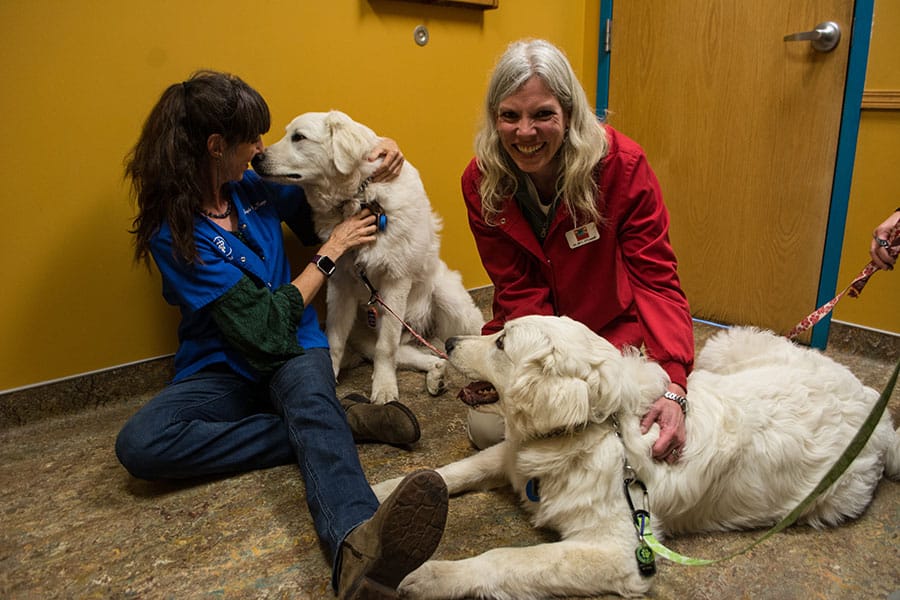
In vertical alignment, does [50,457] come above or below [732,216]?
below

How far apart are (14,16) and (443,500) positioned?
2082mm

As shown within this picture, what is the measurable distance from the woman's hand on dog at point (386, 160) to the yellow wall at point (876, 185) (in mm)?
1962

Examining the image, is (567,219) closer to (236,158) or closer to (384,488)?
(384,488)

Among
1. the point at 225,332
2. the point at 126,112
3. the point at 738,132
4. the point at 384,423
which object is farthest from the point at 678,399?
the point at 126,112

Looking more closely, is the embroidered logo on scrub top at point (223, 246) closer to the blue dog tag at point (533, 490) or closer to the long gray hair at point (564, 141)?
the long gray hair at point (564, 141)

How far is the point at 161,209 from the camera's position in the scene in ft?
5.89

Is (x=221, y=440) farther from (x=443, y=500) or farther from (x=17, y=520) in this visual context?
(x=443, y=500)

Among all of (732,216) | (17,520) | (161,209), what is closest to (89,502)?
(17,520)

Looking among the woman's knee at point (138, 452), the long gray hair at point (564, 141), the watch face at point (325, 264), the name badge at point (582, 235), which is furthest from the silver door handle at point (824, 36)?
the woman's knee at point (138, 452)

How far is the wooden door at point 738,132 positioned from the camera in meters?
2.58

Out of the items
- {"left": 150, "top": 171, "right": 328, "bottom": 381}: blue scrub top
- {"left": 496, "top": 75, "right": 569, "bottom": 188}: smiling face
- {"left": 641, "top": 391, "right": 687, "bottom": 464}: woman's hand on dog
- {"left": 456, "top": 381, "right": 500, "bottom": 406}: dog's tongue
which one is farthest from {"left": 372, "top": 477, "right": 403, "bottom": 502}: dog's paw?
{"left": 496, "top": 75, "right": 569, "bottom": 188}: smiling face

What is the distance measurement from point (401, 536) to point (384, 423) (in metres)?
0.80

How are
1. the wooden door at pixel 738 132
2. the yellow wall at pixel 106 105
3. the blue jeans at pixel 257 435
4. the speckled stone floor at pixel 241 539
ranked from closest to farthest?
the speckled stone floor at pixel 241 539 < the blue jeans at pixel 257 435 < the yellow wall at pixel 106 105 < the wooden door at pixel 738 132

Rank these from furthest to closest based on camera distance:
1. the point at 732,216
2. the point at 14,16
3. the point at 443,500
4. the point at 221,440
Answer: the point at 732,216
the point at 14,16
the point at 221,440
the point at 443,500
